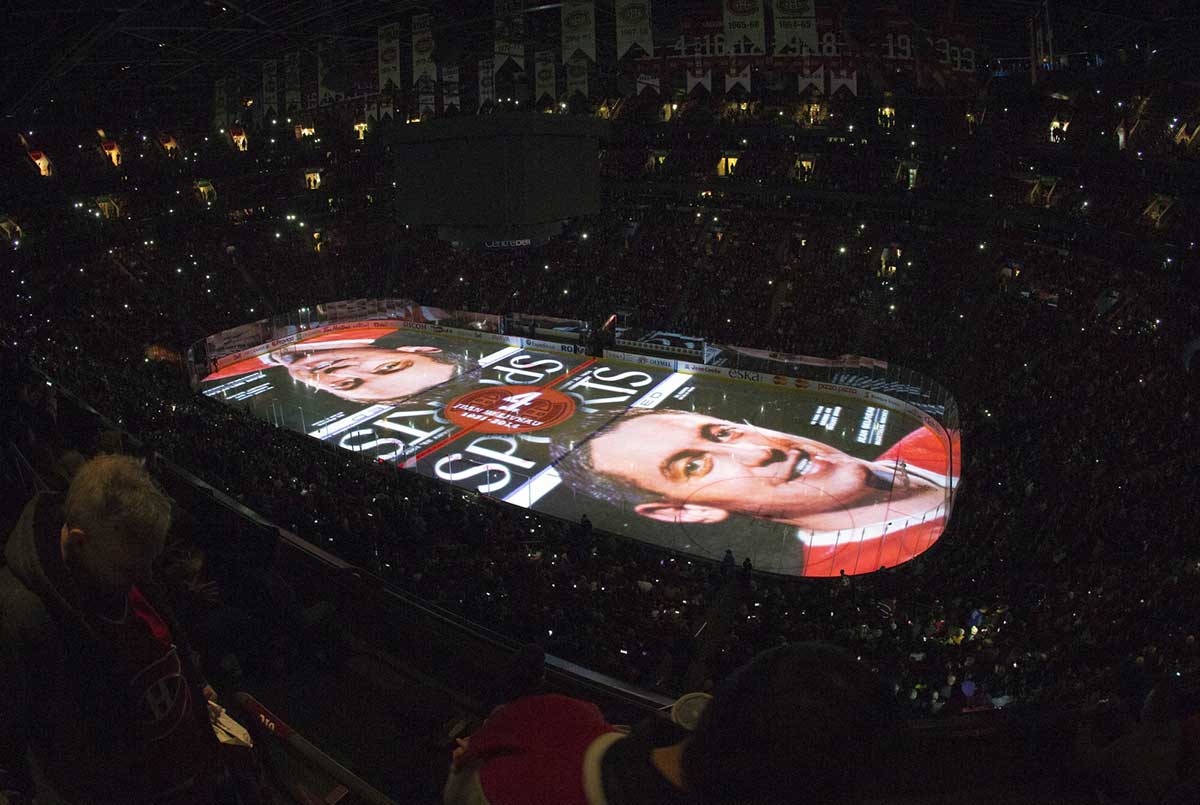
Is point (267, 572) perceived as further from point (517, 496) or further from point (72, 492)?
point (517, 496)

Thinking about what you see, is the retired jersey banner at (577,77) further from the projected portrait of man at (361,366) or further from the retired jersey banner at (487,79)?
the projected portrait of man at (361,366)

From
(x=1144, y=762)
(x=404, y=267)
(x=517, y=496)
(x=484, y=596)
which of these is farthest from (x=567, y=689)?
(x=404, y=267)

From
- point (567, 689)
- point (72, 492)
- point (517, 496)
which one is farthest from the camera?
point (517, 496)

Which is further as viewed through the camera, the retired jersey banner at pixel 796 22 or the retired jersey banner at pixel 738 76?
the retired jersey banner at pixel 738 76

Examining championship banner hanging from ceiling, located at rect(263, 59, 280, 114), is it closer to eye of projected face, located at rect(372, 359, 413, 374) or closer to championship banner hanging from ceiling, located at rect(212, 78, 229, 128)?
championship banner hanging from ceiling, located at rect(212, 78, 229, 128)

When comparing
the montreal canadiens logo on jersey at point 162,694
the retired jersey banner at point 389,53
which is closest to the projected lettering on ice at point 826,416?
the retired jersey banner at point 389,53

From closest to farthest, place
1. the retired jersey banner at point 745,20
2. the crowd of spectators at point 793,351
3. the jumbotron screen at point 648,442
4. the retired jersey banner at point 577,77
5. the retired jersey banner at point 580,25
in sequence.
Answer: the crowd of spectators at point 793,351 < the retired jersey banner at point 745,20 < the retired jersey banner at point 580,25 < the jumbotron screen at point 648,442 < the retired jersey banner at point 577,77

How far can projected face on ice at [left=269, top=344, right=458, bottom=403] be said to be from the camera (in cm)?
3044

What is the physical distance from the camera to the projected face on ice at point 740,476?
19859mm

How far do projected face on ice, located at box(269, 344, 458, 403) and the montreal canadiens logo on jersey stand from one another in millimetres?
27686

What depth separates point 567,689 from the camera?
4.50m

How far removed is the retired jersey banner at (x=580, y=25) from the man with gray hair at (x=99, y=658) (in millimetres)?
17867

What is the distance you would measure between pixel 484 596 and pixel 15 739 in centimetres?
793

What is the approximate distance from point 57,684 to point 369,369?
32529 millimetres
